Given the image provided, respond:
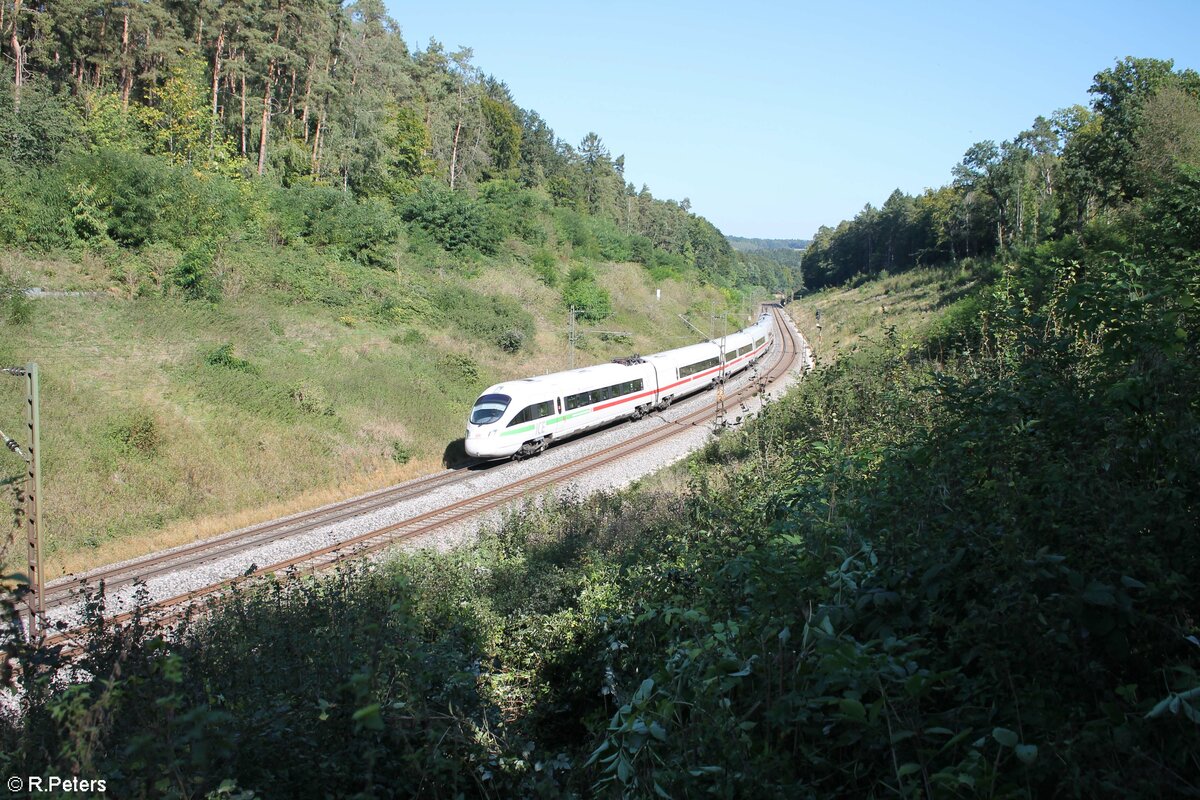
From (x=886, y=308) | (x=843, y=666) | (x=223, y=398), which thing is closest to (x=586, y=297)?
(x=886, y=308)

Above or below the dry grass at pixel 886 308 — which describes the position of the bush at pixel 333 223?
above

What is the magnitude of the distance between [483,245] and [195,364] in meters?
27.4

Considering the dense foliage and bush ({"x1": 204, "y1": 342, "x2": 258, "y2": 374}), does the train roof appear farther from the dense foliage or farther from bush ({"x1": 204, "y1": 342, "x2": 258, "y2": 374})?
the dense foliage

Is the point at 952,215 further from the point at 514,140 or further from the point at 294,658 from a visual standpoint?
the point at 294,658

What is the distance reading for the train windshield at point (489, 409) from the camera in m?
22.3

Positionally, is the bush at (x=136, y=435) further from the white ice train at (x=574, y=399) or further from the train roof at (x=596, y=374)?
the train roof at (x=596, y=374)

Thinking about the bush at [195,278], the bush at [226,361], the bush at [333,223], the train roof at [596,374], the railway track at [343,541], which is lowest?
the railway track at [343,541]

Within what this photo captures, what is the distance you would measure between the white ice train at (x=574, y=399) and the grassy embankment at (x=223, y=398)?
11.1 ft

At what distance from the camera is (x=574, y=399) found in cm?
2483

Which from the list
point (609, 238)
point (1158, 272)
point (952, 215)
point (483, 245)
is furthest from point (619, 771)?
point (952, 215)

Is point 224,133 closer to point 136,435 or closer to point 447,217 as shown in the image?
point 447,217

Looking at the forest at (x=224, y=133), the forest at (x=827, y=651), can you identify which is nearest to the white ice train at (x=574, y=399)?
the forest at (x=827, y=651)

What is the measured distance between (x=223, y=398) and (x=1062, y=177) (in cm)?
3950

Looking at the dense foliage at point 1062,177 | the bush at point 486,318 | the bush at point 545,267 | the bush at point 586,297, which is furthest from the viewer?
the bush at point 545,267
